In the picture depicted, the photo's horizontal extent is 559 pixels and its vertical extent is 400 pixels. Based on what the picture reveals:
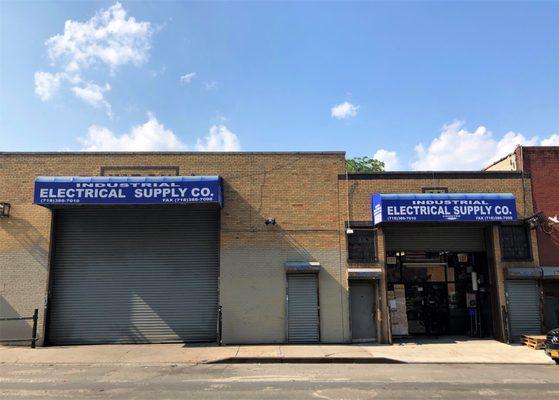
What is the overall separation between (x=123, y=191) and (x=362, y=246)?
874 centimetres

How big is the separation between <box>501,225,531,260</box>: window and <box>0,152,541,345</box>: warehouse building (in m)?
0.05

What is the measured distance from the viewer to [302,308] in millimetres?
16625

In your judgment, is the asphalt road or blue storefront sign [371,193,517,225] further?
blue storefront sign [371,193,517,225]

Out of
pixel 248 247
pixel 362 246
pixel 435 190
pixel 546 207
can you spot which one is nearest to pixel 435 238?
pixel 435 190

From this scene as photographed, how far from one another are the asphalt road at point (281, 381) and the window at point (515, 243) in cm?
514

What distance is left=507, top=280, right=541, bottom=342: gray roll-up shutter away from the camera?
16594 mm

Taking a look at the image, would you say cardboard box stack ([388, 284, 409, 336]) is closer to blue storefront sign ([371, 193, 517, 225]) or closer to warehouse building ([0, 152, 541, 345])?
warehouse building ([0, 152, 541, 345])

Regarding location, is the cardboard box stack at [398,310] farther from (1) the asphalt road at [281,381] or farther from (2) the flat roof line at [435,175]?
(1) the asphalt road at [281,381]

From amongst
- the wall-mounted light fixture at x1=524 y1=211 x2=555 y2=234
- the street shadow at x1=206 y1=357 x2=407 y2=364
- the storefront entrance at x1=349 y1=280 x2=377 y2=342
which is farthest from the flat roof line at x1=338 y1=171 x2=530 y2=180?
the street shadow at x1=206 y1=357 x2=407 y2=364

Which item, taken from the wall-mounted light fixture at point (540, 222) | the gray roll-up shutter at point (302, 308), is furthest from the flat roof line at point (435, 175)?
the gray roll-up shutter at point (302, 308)

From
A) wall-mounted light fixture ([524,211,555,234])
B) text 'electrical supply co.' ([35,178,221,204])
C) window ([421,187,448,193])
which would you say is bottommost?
wall-mounted light fixture ([524,211,555,234])

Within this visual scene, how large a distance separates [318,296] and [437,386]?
7.26m

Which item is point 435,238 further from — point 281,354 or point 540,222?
point 281,354

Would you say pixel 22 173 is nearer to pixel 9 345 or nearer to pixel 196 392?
pixel 9 345
